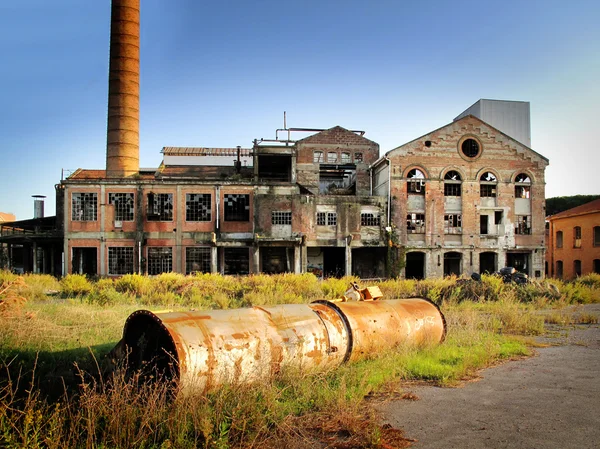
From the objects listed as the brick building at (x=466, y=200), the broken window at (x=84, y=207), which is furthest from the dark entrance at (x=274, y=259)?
the broken window at (x=84, y=207)

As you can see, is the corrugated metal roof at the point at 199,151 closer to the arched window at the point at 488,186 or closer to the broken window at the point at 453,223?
the broken window at the point at 453,223

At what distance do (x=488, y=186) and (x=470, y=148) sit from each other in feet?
9.85

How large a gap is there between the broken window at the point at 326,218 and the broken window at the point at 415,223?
5.33 m

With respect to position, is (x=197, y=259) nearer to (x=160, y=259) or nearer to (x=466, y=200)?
(x=160, y=259)

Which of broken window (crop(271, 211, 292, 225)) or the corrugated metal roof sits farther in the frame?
the corrugated metal roof

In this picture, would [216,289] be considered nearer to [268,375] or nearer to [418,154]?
[268,375]

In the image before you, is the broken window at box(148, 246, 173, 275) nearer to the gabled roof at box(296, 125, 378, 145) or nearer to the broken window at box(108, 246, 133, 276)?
the broken window at box(108, 246, 133, 276)

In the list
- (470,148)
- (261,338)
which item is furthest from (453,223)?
(261,338)

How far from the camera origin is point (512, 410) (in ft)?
16.3

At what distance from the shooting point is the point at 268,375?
525 centimetres

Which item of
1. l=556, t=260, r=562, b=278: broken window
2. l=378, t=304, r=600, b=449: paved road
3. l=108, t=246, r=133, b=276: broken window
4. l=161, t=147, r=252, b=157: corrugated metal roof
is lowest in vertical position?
l=556, t=260, r=562, b=278: broken window

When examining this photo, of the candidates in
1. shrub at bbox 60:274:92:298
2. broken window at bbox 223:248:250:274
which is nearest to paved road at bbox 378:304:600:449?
shrub at bbox 60:274:92:298

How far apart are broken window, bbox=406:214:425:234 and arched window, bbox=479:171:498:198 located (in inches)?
191

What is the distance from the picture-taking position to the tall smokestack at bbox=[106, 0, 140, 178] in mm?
30359
